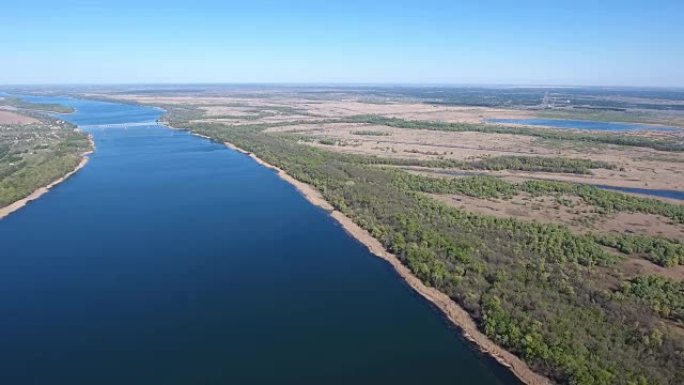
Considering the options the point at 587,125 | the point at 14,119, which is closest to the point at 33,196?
the point at 14,119

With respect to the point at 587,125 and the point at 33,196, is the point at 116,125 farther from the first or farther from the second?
the point at 587,125

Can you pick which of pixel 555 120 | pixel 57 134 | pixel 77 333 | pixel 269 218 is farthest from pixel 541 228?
pixel 555 120

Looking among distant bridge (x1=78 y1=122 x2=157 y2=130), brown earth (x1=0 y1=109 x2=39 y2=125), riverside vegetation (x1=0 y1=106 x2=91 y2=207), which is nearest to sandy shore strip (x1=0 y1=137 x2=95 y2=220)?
riverside vegetation (x1=0 y1=106 x2=91 y2=207)

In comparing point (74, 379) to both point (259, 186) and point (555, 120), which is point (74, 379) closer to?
point (259, 186)

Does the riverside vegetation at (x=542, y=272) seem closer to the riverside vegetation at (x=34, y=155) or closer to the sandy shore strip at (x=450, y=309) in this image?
the sandy shore strip at (x=450, y=309)

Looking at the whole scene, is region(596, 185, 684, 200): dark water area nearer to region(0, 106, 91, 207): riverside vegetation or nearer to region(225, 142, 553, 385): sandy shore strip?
region(225, 142, 553, 385): sandy shore strip

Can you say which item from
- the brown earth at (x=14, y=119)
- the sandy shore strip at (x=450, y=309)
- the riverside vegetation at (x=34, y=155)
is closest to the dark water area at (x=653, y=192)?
the sandy shore strip at (x=450, y=309)
